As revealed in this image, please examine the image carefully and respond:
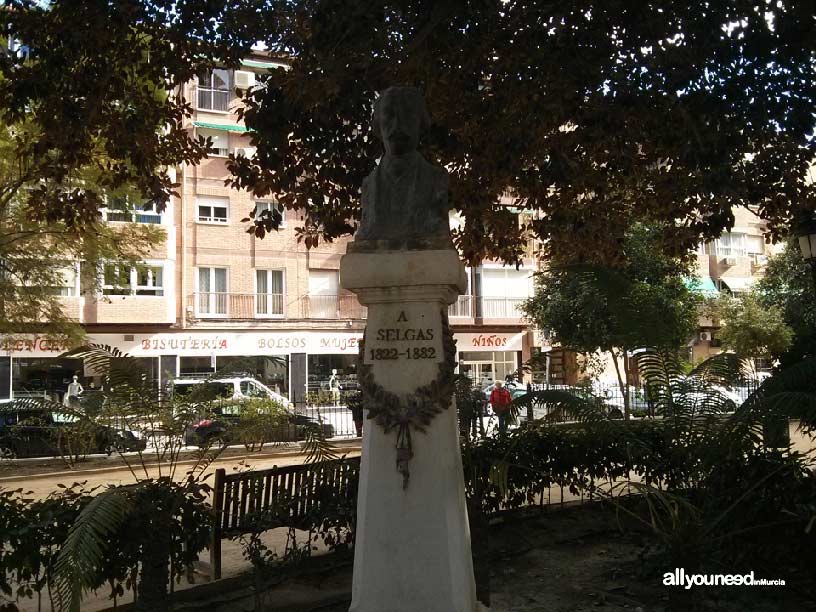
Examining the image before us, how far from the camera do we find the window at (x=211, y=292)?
29203 mm

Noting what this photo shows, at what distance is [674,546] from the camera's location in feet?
18.2

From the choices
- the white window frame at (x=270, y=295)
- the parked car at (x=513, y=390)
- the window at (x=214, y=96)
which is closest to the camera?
the parked car at (x=513, y=390)

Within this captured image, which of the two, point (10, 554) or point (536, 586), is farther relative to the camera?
point (536, 586)

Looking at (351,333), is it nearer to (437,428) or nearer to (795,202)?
(795,202)

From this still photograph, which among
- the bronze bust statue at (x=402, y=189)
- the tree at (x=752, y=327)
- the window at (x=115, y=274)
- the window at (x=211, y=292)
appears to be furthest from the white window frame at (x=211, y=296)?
the bronze bust statue at (x=402, y=189)

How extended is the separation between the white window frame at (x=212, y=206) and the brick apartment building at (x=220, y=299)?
0.04 meters

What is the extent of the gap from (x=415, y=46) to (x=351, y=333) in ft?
80.5

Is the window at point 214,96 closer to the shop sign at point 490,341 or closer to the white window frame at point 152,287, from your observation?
the white window frame at point 152,287

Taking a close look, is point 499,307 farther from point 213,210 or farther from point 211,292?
point 213,210

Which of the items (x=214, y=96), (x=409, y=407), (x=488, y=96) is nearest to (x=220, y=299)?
(x=214, y=96)

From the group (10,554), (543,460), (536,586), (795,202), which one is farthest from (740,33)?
(10,554)

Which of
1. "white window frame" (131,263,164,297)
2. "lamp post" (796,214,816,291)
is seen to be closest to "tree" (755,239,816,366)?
"lamp post" (796,214,816,291)

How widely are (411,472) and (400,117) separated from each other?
2.36 m

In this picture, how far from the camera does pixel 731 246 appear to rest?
4047 centimetres
